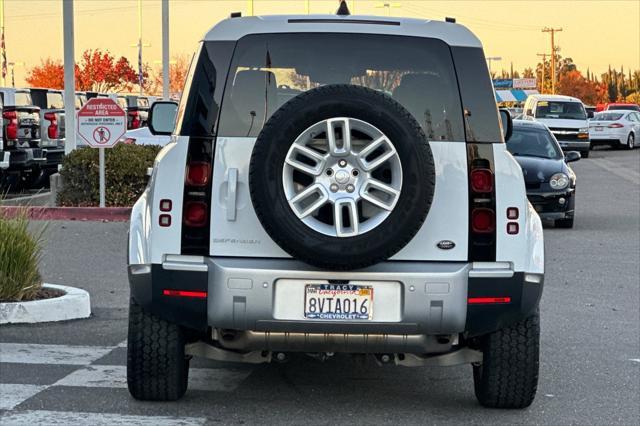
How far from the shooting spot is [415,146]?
18.7ft

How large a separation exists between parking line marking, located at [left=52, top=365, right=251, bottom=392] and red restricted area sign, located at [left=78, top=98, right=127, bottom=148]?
9.91 metres

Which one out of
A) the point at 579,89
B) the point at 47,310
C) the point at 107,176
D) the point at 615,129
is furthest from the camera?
the point at 579,89

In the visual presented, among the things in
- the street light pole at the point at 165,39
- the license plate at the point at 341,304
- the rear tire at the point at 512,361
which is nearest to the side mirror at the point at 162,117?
the license plate at the point at 341,304

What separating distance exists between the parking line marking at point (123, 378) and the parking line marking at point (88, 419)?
68 cm

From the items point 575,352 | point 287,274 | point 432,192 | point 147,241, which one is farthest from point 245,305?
point 575,352

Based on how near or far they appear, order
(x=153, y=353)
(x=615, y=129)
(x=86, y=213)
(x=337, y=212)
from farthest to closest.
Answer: (x=615, y=129)
(x=86, y=213)
(x=153, y=353)
(x=337, y=212)

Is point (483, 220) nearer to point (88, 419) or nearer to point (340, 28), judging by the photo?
point (340, 28)

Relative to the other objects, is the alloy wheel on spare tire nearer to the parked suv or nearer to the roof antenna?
the parked suv

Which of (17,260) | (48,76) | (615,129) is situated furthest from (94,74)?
(17,260)

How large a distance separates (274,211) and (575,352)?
3.53 metres

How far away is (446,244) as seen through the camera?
5.96 meters

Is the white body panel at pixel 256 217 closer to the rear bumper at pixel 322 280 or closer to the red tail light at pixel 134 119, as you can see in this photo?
the rear bumper at pixel 322 280

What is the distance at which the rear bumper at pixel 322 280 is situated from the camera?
586 cm

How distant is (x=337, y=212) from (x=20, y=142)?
61.1 feet
